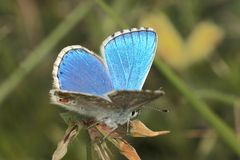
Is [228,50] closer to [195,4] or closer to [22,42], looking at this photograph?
[195,4]

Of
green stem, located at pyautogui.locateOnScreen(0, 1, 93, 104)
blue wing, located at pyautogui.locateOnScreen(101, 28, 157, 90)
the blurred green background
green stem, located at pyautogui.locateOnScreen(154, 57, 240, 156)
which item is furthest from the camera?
the blurred green background

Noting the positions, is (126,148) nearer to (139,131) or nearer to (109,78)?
(139,131)

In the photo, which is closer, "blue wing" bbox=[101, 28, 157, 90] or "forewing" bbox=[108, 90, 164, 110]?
"forewing" bbox=[108, 90, 164, 110]

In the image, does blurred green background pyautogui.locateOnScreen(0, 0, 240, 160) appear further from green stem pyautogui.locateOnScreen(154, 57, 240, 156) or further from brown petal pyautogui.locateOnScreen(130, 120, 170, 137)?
brown petal pyautogui.locateOnScreen(130, 120, 170, 137)

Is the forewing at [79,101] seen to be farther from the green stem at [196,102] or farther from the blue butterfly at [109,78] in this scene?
the green stem at [196,102]

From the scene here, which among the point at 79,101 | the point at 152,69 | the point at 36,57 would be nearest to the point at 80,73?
the point at 79,101

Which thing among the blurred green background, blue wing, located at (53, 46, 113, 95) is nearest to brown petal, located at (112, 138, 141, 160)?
blue wing, located at (53, 46, 113, 95)

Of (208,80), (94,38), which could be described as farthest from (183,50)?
(94,38)

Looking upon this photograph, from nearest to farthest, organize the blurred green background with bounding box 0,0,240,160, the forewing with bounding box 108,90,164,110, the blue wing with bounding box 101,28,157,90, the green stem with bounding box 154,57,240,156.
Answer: the forewing with bounding box 108,90,164,110 → the blue wing with bounding box 101,28,157,90 → the green stem with bounding box 154,57,240,156 → the blurred green background with bounding box 0,0,240,160
